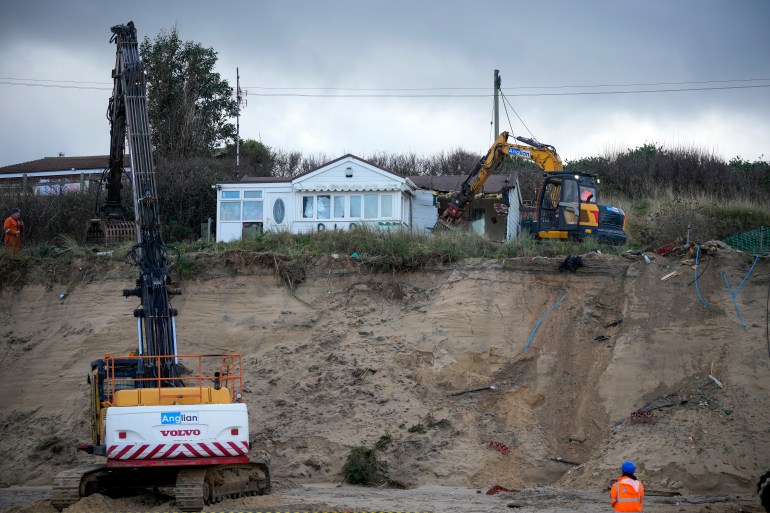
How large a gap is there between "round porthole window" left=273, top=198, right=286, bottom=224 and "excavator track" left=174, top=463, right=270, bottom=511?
15106 millimetres

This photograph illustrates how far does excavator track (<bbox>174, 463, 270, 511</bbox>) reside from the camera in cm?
1494

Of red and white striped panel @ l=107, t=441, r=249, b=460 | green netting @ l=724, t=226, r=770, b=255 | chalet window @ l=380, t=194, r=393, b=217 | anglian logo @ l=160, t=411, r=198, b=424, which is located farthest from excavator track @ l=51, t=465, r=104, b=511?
green netting @ l=724, t=226, r=770, b=255

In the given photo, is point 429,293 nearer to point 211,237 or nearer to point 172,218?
point 211,237

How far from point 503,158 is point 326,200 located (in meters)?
6.19

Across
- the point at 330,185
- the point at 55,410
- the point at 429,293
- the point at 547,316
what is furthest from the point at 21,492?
the point at 330,185

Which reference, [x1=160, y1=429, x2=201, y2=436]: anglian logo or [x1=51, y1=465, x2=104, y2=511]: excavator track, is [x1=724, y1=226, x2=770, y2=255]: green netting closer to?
[x1=160, y1=429, x2=201, y2=436]: anglian logo

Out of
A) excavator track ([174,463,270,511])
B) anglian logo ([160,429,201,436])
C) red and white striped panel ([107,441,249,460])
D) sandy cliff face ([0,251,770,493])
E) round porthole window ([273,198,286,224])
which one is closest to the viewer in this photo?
excavator track ([174,463,270,511])

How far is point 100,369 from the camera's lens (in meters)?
16.4

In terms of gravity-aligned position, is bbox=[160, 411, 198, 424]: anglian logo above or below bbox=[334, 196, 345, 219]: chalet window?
below

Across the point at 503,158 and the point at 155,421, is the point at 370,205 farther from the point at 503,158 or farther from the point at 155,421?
the point at 155,421

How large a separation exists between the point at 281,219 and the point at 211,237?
2.56 meters

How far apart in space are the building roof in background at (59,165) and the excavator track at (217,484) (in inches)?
1124

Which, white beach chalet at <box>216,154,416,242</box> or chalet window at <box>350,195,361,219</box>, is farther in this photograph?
chalet window at <box>350,195,361,219</box>

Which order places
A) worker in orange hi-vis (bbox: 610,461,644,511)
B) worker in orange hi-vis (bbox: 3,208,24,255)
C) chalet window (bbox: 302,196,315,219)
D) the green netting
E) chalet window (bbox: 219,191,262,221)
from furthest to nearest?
chalet window (bbox: 219,191,262,221) < chalet window (bbox: 302,196,315,219) < worker in orange hi-vis (bbox: 3,208,24,255) < the green netting < worker in orange hi-vis (bbox: 610,461,644,511)
